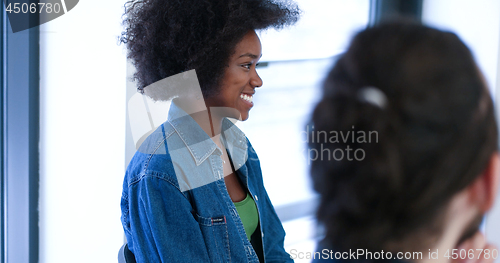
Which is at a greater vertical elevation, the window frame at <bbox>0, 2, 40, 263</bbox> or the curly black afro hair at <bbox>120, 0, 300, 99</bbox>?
the curly black afro hair at <bbox>120, 0, 300, 99</bbox>

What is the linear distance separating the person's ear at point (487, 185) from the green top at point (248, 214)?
0.62 meters

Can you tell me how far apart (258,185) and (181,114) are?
30 cm

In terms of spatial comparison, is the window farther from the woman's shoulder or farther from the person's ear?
the person's ear

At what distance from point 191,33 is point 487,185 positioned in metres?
0.66

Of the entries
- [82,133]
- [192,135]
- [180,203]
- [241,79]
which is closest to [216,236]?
[180,203]

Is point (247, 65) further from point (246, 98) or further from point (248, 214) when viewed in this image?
point (248, 214)

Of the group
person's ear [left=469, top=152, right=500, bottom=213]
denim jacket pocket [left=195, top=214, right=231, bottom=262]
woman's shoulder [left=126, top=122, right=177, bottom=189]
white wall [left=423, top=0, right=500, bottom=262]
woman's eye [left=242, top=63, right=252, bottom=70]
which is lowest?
denim jacket pocket [left=195, top=214, right=231, bottom=262]

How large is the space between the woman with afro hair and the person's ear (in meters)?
0.53

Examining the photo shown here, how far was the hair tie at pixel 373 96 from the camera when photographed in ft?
0.79

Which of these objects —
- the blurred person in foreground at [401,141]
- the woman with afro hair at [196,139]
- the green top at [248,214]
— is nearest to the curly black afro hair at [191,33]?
the woman with afro hair at [196,139]

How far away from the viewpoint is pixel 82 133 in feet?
3.42

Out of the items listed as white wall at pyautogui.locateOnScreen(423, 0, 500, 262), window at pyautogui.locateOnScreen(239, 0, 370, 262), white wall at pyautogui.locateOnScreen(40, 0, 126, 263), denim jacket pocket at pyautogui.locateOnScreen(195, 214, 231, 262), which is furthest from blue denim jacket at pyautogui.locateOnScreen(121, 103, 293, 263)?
white wall at pyautogui.locateOnScreen(423, 0, 500, 262)

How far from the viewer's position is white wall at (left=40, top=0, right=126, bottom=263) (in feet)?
3.29

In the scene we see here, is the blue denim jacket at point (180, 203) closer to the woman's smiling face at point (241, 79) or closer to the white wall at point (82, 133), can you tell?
the woman's smiling face at point (241, 79)
